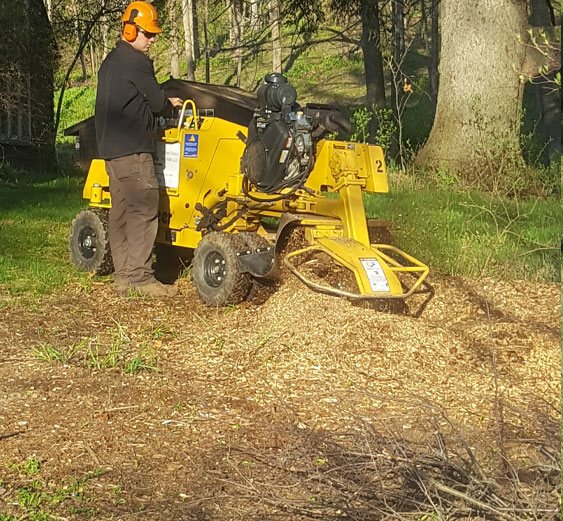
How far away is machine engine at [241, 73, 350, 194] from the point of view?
671 cm

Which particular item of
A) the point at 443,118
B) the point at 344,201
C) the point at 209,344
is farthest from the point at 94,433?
the point at 443,118

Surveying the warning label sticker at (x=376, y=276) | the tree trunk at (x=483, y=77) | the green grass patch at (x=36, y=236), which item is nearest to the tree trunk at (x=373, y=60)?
the tree trunk at (x=483, y=77)

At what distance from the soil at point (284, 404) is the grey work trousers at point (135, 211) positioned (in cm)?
28

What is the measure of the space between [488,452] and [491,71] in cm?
914

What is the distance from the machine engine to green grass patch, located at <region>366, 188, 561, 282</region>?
1.65m

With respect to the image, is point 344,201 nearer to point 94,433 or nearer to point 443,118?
→ point 94,433

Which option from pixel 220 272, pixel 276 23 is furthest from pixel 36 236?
pixel 276 23

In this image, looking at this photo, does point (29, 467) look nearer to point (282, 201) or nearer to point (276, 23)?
point (282, 201)

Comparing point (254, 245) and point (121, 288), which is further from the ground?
point (254, 245)

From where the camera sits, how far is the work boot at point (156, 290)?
7379mm

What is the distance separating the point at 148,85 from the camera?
736cm

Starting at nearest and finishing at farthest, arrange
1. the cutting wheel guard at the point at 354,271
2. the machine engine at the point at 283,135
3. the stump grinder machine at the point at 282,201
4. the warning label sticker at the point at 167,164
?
the cutting wheel guard at the point at 354,271 → the stump grinder machine at the point at 282,201 → the machine engine at the point at 283,135 → the warning label sticker at the point at 167,164

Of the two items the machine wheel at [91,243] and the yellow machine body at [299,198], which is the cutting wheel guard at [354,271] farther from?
the machine wheel at [91,243]

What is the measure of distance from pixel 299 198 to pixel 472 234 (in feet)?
8.32
